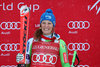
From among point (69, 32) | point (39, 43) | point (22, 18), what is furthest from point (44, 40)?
point (69, 32)

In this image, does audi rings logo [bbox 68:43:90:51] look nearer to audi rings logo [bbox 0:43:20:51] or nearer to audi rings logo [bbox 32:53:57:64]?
audi rings logo [bbox 0:43:20:51]

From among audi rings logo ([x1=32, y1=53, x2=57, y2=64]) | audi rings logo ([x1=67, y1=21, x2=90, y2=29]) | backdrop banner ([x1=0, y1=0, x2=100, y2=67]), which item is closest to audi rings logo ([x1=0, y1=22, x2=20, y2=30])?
backdrop banner ([x1=0, y1=0, x2=100, y2=67])

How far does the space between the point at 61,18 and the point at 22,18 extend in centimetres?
138

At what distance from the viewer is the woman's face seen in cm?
229

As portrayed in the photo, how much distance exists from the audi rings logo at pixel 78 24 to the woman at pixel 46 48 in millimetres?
1090

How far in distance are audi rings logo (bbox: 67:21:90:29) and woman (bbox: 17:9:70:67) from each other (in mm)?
1090

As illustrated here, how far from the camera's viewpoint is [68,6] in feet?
11.3

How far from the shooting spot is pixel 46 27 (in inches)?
89.9

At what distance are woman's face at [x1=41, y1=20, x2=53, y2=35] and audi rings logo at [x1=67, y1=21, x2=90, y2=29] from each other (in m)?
1.15

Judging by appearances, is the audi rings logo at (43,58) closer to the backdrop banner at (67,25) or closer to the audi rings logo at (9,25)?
the backdrop banner at (67,25)

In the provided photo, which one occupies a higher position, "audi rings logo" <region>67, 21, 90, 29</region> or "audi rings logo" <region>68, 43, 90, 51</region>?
"audi rings logo" <region>67, 21, 90, 29</region>

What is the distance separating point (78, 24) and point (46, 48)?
4.38 feet

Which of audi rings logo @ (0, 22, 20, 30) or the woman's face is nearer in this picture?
the woman's face

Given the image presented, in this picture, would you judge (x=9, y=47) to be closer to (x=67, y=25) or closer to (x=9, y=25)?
(x=9, y=25)
